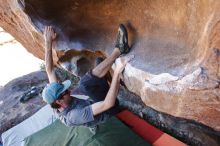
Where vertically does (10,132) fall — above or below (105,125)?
below

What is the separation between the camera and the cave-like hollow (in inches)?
89.3

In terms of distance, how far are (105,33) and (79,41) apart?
31cm

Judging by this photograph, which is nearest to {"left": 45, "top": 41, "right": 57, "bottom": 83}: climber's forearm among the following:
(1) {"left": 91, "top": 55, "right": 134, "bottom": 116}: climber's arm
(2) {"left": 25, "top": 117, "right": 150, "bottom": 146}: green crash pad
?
(2) {"left": 25, "top": 117, "right": 150, "bottom": 146}: green crash pad

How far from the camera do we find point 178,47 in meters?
2.48

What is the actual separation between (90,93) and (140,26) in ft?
2.74

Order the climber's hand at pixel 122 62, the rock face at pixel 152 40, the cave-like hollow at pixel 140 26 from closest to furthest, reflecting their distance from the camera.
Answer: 1. the rock face at pixel 152 40
2. the cave-like hollow at pixel 140 26
3. the climber's hand at pixel 122 62

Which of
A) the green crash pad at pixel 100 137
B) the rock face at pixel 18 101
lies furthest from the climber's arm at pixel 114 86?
the rock face at pixel 18 101

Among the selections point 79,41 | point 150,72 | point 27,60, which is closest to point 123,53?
point 150,72

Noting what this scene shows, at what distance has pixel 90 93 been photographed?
328cm

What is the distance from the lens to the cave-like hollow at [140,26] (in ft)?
7.44

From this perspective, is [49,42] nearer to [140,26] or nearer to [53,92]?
[53,92]

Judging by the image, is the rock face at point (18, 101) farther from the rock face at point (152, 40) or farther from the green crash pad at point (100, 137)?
the rock face at point (152, 40)

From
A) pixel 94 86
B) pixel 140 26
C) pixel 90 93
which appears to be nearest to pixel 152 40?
pixel 140 26

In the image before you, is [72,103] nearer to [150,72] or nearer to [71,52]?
[71,52]
